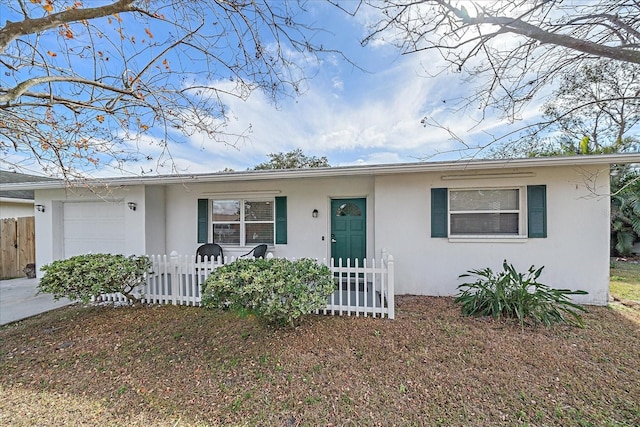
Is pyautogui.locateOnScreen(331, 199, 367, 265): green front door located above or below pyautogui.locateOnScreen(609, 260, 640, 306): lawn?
above

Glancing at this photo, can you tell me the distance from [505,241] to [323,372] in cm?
447

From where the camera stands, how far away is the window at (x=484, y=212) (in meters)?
5.47

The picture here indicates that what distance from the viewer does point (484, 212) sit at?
555cm

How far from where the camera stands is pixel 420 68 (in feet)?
13.2

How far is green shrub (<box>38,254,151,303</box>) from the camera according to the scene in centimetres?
417

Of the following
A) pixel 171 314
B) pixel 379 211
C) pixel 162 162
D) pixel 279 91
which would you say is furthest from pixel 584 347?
pixel 162 162

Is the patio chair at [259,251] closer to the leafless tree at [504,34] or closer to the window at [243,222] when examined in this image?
the window at [243,222]

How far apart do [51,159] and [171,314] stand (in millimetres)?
2905

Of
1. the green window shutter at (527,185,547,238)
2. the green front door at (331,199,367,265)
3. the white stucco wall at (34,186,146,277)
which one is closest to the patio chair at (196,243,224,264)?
the white stucco wall at (34,186,146,277)

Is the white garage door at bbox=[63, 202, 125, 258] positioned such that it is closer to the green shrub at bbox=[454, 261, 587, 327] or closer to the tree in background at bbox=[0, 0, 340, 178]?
the tree in background at bbox=[0, 0, 340, 178]

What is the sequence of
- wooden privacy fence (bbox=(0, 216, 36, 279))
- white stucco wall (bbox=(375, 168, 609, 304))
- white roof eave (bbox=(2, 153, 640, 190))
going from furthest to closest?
1. wooden privacy fence (bbox=(0, 216, 36, 279))
2. white stucco wall (bbox=(375, 168, 609, 304))
3. white roof eave (bbox=(2, 153, 640, 190))

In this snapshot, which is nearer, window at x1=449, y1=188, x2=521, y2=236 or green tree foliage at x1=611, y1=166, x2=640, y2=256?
window at x1=449, y1=188, x2=521, y2=236

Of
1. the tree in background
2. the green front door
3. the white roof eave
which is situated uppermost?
the tree in background

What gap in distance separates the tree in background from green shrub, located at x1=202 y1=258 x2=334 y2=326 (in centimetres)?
240
